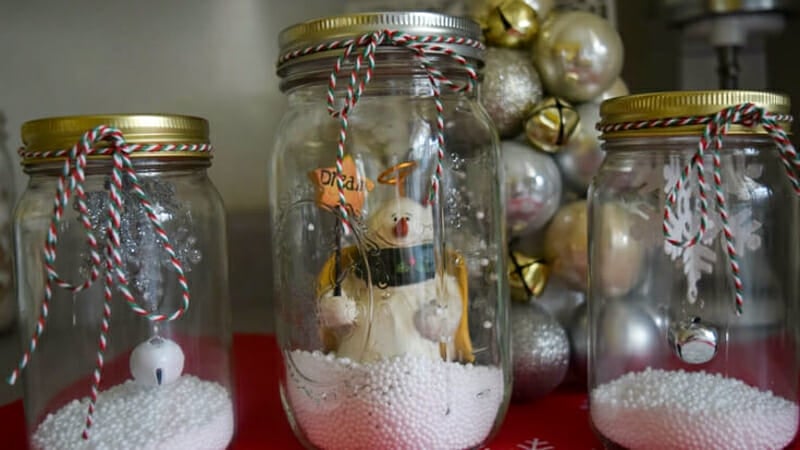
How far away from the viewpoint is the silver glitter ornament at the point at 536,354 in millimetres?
699

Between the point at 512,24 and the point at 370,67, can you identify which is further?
the point at 512,24

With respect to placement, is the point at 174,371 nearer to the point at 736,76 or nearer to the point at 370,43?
the point at 370,43

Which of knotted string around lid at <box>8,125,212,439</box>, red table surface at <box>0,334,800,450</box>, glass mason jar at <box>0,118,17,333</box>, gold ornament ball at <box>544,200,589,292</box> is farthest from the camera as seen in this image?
glass mason jar at <box>0,118,17,333</box>

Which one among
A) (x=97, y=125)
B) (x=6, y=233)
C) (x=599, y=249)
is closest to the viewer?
(x=97, y=125)

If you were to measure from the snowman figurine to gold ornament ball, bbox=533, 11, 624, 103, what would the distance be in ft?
0.81

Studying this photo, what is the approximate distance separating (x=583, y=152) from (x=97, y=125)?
1.50 ft

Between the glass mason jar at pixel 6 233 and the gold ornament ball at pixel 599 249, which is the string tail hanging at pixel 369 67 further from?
the glass mason jar at pixel 6 233

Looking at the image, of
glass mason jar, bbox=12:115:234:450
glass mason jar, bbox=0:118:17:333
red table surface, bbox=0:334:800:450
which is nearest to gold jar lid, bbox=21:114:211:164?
glass mason jar, bbox=12:115:234:450

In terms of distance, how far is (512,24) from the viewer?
0.73 meters

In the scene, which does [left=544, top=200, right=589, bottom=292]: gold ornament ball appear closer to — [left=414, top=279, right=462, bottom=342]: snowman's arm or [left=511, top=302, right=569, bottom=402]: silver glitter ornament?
[left=511, top=302, right=569, bottom=402]: silver glitter ornament

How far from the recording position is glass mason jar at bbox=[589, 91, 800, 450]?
1.76 ft

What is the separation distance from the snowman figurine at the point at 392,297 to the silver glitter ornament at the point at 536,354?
0.16 m

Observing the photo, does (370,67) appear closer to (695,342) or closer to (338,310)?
(338,310)

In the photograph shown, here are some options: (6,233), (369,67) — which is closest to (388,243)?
(369,67)
